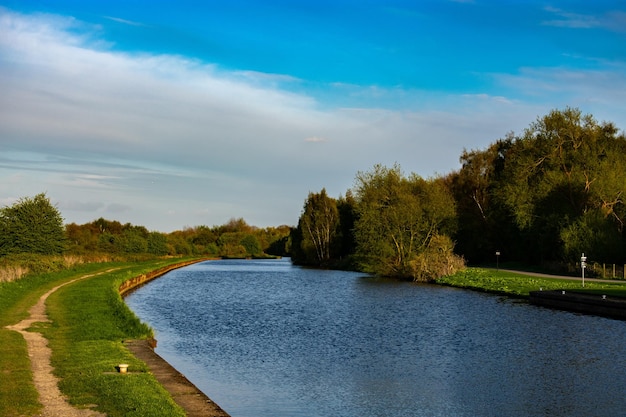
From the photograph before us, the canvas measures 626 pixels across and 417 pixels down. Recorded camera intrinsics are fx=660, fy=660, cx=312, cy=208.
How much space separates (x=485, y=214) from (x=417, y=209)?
16557mm

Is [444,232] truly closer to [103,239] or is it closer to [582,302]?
[582,302]

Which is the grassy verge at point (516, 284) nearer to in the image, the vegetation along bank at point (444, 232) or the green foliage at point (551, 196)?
the vegetation along bank at point (444, 232)

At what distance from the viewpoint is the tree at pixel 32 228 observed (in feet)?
176

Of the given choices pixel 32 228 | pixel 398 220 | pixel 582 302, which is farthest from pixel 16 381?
pixel 398 220

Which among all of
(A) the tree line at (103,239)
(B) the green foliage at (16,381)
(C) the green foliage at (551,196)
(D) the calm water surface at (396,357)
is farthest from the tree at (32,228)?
(C) the green foliage at (551,196)

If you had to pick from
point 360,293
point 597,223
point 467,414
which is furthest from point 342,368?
point 597,223

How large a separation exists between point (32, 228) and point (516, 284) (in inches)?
1531

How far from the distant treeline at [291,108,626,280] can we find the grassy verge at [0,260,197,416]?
120 feet

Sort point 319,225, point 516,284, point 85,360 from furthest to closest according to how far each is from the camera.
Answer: point 319,225
point 516,284
point 85,360

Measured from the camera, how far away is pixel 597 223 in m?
54.3

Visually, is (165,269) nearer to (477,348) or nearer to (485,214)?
(485,214)

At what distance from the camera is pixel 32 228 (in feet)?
181

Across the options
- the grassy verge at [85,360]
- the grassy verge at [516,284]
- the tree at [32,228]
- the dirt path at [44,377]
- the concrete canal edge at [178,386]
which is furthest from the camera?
the tree at [32,228]

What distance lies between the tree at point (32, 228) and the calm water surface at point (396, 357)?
21.1 metres
